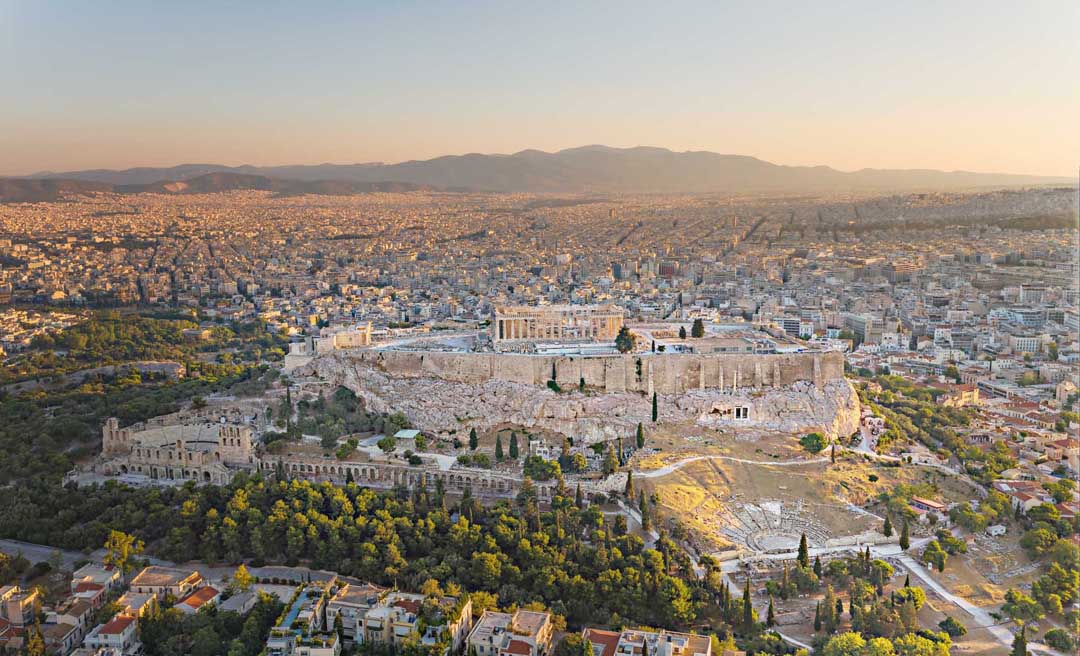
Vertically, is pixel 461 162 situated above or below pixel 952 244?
above

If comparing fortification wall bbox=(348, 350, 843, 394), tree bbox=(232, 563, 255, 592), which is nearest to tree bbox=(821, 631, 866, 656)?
fortification wall bbox=(348, 350, 843, 394)

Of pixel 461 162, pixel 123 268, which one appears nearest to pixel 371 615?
pixel 123 268

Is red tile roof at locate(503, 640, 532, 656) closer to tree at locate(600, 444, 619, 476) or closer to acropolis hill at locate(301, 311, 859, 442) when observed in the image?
tree at locate(600, 444, 619, 476)

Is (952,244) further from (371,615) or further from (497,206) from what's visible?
(371,615)

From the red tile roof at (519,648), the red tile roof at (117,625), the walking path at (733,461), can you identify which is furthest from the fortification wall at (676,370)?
the red tile roof at (117,625)

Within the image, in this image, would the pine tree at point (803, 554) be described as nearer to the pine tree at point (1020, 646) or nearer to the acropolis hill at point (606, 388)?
the pine tree at point (1020, 646)

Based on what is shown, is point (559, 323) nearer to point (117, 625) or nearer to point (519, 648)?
point (519, 648)

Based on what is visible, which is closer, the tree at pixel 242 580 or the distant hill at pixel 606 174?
the tree at pixel 242 580

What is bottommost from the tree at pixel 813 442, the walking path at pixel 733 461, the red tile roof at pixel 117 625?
the red tile roof at pixel 117 625
